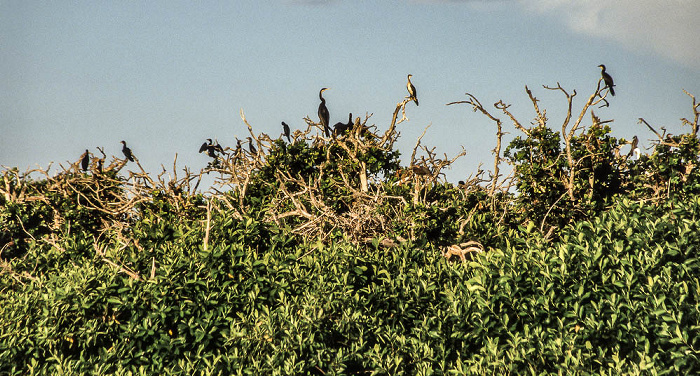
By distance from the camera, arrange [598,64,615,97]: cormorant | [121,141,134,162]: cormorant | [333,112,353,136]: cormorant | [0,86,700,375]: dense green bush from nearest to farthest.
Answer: [0,86,700,375]: dense green bush, [598,64,615,97]: cormorant, [333,112,353,136]: cormorant, [121,141,134,162]: cormorant

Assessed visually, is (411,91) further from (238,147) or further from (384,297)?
(384,297)

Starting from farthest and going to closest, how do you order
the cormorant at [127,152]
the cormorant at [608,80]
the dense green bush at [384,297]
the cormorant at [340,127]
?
1. the cormorant at [127,152]
2. the cormorant at [340,127]
3. the cormorant at [608,80]
4. the dense green bush at [384,297]

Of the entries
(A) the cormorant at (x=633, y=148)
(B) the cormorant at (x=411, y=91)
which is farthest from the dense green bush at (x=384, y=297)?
(B) the cormorant at (x=411, y=91)

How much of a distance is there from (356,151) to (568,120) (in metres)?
3.56

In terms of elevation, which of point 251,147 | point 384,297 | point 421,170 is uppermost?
point 251,147

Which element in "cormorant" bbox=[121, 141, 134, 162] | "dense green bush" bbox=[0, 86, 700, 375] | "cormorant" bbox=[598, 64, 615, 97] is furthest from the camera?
"cormorant" bbox=[121, 141, 134, 162]

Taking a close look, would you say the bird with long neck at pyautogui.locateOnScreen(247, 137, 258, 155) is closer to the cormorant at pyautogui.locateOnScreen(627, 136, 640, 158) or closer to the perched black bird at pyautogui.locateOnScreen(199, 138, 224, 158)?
the perched black bird at pyautogui.locateOnScreen(199, 138, 224, 158)

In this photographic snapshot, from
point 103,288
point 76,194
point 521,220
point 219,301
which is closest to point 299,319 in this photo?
point 219,301

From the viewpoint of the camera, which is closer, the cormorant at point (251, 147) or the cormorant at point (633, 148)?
the cormorant at point (633, 148)

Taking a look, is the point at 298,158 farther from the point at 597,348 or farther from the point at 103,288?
the point at 597,348

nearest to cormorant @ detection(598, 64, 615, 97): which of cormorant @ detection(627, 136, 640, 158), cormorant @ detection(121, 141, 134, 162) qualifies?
cormorant @ detection(627, 136, 640, 158)

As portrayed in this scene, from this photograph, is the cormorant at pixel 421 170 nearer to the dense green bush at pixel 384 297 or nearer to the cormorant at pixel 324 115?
the dense green bush at pixel 384 297

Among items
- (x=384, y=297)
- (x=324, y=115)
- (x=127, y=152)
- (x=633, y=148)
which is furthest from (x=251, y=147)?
(x=633, y=148)

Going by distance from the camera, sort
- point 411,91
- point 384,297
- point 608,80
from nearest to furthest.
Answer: point 384,297, point 608,80, point 411,91
